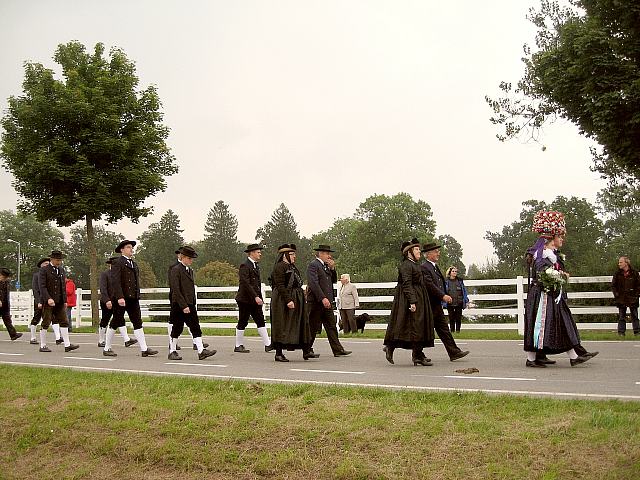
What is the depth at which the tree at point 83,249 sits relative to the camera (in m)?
128

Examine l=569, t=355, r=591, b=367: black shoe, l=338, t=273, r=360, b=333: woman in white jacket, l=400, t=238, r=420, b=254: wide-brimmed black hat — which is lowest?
l=569, t=355, r=591, b=367: black shoe

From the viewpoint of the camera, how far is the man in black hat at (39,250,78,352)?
55.3 feet

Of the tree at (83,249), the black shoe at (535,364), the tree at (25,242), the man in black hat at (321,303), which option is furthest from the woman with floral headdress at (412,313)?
the tree at (83,249)

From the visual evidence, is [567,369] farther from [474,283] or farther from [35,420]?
[474,283]

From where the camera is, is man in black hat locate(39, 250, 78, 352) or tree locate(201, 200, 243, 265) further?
tree locate(201, 200, 243, 265)

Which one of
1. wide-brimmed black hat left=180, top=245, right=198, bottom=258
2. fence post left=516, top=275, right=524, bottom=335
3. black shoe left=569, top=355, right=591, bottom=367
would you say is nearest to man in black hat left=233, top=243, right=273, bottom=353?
wide-brimmed black hat left=180, top=245, right=198, bottom=258

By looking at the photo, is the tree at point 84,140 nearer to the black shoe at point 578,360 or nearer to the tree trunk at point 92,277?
the tree trunk at point 92,277

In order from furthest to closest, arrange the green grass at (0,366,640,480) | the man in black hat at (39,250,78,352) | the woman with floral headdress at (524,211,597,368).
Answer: the man in black hat at (39,250,78,352) < the woman with floral headdress at (524,211,597,368) < the green grass at (0,366,640,480)

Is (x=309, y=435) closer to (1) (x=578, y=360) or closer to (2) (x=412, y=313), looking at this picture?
(2) (x=412, y=313)

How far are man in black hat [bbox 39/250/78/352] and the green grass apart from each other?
23.9 ft

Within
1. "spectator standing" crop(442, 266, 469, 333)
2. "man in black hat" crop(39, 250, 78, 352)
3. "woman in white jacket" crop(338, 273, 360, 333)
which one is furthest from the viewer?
"woman in white jacket" crop(338, 273, 360, 333)

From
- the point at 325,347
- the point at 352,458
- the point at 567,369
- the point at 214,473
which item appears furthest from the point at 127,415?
the point at 325,347

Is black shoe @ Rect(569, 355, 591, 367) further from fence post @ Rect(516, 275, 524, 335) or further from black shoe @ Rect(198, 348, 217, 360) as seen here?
fence post @ Rect(516, 275, 524, 335)

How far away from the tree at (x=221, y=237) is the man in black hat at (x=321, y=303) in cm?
10767
